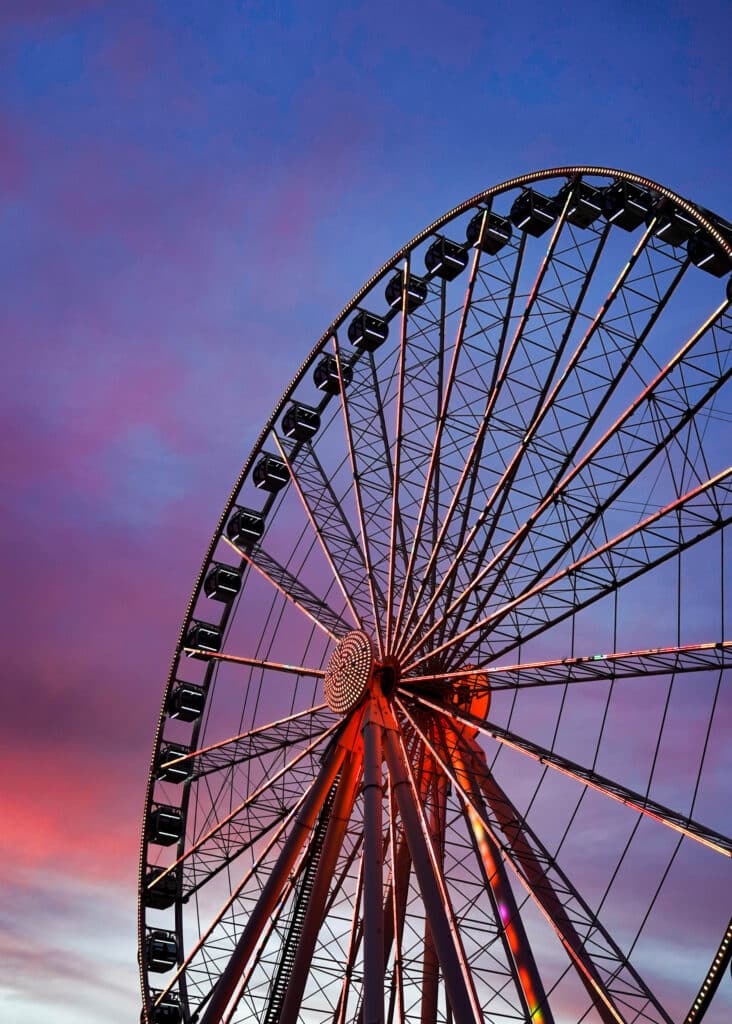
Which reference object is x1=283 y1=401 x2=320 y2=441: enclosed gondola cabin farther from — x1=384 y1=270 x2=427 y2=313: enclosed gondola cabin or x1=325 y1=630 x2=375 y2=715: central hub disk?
x1=325 y1=630 x2=375 y2=715: central hub disk

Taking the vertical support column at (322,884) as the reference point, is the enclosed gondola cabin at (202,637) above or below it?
above

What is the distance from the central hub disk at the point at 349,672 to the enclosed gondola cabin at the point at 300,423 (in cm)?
842

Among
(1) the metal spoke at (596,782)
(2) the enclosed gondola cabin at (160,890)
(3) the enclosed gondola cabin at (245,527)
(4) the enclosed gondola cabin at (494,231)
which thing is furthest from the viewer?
(3) the enclosed gondola cabin at (245,527)

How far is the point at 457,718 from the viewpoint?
89.1 ft

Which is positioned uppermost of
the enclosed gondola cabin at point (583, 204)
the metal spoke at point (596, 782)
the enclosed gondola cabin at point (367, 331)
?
the enclosed gondola cabin at point (583, 204)

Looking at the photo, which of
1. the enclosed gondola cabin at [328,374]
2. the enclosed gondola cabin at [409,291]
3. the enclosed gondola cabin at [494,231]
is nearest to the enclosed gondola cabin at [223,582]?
the enclosed gondola cabin at [328,374]

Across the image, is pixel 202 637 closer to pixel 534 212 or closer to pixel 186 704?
pixel 186 704

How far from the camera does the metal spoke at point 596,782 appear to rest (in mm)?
21328

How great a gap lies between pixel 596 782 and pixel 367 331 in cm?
1533

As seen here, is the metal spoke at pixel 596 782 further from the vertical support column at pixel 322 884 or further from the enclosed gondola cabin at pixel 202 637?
the enclosed gondola cabin at pixel 202 637

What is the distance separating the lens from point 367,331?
35500 mm

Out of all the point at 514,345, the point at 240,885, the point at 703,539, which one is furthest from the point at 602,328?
the point at 240,885

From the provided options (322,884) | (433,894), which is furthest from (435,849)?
(322,884)

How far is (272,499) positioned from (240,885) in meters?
11.1
